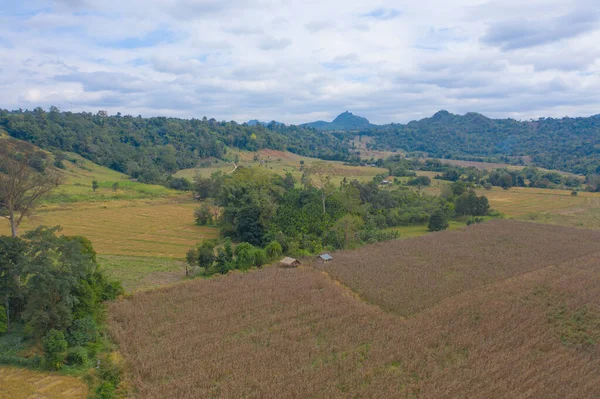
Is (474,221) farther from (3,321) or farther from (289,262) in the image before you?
(3,321)

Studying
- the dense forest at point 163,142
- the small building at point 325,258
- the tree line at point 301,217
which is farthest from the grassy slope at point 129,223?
the dense forest at point 163,142

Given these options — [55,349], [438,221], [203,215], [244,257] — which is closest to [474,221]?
[438,221]

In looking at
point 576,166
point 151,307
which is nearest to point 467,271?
point 151,307

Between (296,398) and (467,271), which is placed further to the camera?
(467,271)

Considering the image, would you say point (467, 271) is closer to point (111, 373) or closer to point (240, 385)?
point (240, 385)

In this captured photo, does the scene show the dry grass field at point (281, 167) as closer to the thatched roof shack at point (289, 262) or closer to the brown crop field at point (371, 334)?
the thatched roof shack at point (289, 262)

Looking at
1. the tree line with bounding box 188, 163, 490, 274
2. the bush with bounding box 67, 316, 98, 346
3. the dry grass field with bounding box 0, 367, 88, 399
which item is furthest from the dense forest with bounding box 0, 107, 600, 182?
the dry grass field with bounding box 0, 367, 88, 399
